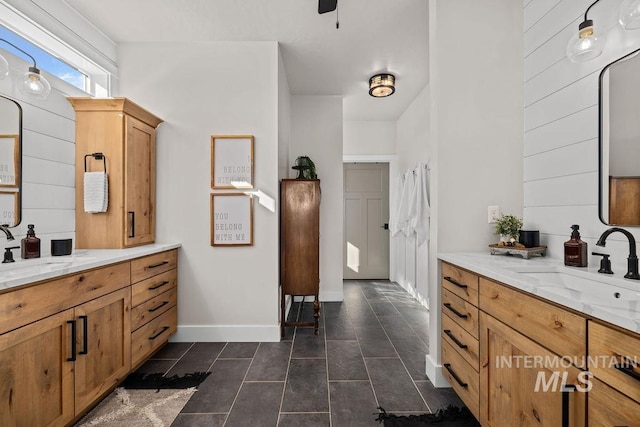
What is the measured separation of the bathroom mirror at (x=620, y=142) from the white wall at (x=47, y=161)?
3.37m

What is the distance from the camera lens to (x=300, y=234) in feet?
9.25

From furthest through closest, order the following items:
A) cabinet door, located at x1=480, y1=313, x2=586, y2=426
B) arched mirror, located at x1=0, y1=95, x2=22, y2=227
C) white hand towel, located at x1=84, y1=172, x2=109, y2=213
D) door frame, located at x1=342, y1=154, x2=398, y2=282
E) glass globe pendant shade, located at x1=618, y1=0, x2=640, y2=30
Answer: door frame, located at x1=342, y1=154, x2=398, y2=282, white hand towel, located at x1=84, y1=172, x2=109, y2=213, arched mirror, located at x1=0, y1=95, x2=22, y2=227, glass globe pendant shade, located at x1=618, y1=0, x2=640, y2=30, cabinet door, located at x1=480, y1=313, x2=586, y2=426

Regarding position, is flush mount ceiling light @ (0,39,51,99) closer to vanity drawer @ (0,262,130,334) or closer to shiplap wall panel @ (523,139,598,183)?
A: vanity drawer @ (0,262,130,334)

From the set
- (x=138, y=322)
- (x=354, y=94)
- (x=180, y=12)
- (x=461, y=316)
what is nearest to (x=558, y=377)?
(x=461, y=316)

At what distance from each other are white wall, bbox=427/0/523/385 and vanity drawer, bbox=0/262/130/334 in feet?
7.06

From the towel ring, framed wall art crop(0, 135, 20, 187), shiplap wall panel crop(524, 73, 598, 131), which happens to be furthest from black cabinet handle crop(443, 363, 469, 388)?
framed wall art crop(0, 135, 20, 187)

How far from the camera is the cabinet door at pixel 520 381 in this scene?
37.4 inches

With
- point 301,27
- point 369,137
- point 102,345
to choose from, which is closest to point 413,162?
point 369,137

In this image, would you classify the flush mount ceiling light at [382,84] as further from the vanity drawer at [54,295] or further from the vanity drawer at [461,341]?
the vanity drawer at [54,295]

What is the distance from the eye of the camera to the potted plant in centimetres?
184

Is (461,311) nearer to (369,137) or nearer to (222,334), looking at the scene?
(222,334)

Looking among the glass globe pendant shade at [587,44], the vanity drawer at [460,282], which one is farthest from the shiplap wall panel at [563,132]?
the vanity drawer at [460,282]

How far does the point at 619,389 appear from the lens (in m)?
0.77

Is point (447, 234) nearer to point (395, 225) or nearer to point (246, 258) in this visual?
point (246, 258)
